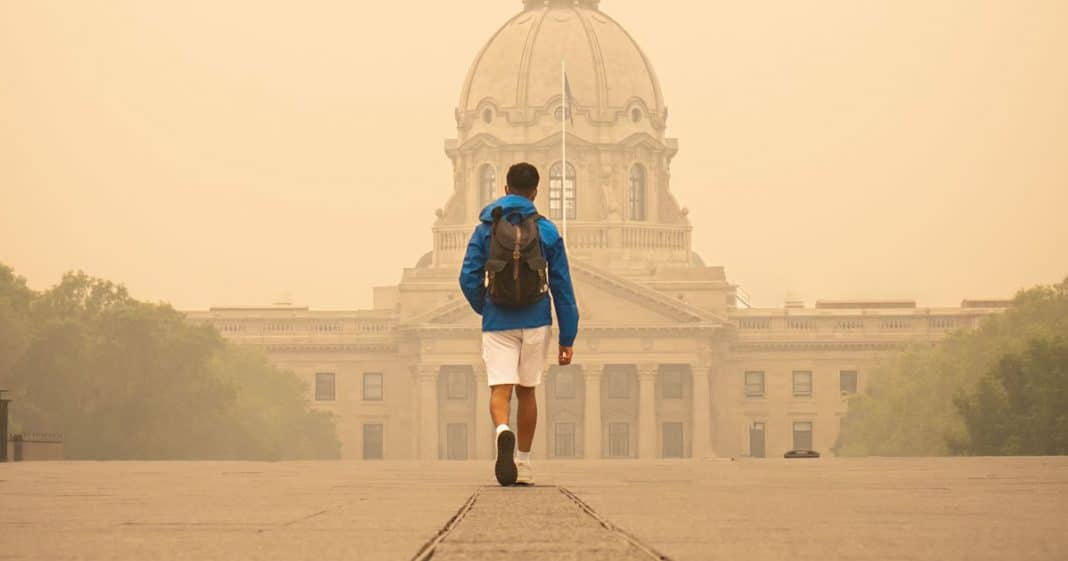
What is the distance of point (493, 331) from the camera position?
17500mm

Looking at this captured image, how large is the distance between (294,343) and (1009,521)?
125 m

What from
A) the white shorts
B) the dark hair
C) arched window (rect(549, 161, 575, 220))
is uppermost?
arched window (rect(549, 161, 575, 220))

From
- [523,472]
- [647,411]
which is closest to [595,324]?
[647,411]

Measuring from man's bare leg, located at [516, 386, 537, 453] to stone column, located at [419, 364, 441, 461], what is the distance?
111m

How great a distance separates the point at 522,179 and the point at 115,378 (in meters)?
69.2

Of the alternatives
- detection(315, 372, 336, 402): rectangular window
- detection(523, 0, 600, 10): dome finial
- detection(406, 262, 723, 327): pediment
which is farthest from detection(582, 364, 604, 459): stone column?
detection(523, 0, 600, 10): dome finial

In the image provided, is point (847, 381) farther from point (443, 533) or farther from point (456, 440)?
point (443, 533)

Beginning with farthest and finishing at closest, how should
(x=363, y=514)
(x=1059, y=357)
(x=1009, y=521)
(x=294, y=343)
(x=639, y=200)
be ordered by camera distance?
(x=639, y=200), (x=294, y=343), (x=1059, y=357), (x=363, y=514), (x=1009, y=521)

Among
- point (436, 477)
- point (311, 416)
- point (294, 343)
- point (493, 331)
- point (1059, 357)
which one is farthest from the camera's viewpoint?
point (294, 343)

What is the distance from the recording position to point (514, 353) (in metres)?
17.6

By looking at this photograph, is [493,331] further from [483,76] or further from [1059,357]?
[483,76]

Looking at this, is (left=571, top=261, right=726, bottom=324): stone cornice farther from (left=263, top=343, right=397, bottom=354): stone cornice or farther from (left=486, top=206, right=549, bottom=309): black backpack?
(left=486, top=206, right=549, bottom=309): black backpack

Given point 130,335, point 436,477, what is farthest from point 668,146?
point 436,477

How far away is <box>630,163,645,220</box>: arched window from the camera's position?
147m
